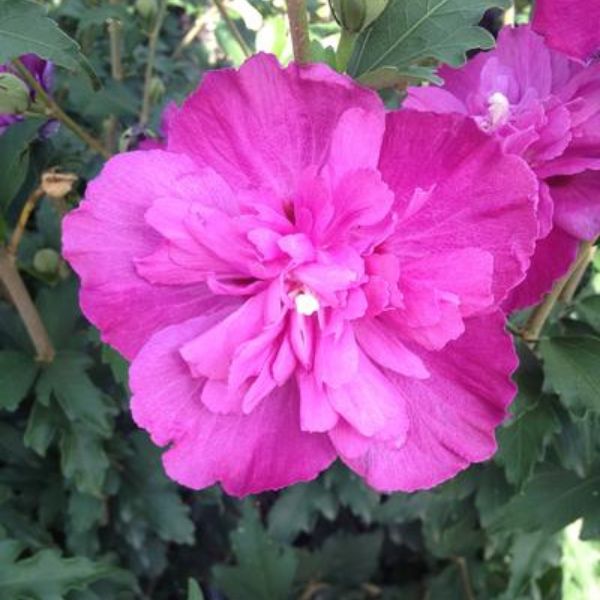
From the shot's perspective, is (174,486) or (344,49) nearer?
(344,49)

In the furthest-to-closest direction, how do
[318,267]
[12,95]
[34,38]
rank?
[12,95]
[34,38]
[318,267]

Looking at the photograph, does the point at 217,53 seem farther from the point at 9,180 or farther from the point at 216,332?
the point at 216,332

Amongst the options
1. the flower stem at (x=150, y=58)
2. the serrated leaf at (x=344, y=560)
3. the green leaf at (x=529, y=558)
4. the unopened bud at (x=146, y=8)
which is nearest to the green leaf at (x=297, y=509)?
the serrated leaf at (x=344, y=560)

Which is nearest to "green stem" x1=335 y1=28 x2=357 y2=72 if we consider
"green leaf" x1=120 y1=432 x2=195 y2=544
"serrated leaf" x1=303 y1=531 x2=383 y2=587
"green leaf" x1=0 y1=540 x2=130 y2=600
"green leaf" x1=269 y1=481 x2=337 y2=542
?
"green leaf" x1=0 y1=540 x2=130 y2=600

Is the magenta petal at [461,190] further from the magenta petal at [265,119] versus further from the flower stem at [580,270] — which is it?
the flower stem at [580,270]

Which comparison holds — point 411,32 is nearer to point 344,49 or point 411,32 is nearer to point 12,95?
point 344,49

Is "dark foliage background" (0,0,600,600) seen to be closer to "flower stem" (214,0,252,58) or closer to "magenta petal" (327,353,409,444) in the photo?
"flower stem" (214,0,252,58)

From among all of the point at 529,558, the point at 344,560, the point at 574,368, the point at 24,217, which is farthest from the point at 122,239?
the point at 344,560
